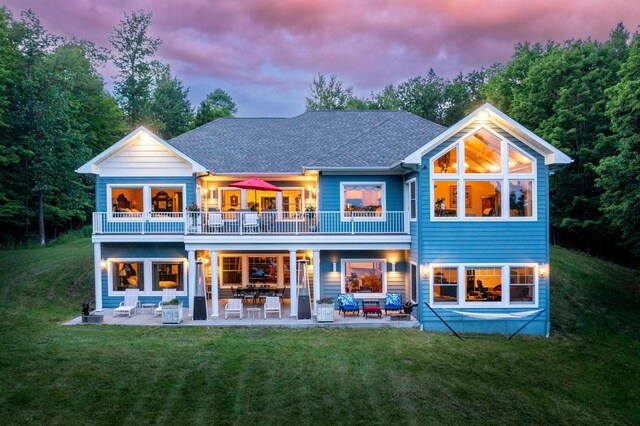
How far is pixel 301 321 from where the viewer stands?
587 inches

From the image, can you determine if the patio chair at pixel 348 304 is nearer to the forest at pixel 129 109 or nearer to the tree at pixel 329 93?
the forest at pixel 129 109

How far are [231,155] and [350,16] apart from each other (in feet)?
69.6

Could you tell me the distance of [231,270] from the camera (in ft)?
63.1

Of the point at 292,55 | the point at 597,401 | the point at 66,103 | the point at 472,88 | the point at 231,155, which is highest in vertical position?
the point at 292,55

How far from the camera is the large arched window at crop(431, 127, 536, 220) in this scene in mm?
14758

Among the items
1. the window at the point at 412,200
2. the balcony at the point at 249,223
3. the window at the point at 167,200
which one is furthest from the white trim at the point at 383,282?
the window at the point at 167,200

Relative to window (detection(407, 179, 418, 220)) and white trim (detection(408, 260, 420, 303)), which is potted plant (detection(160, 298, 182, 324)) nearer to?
Result: white trim (detection(408, 260, 420, 303))

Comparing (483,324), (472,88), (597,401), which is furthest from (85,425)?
(472,88)

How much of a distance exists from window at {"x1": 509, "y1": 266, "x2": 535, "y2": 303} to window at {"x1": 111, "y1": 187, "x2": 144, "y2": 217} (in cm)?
1558

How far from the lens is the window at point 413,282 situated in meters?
15.8

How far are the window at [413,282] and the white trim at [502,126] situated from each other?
170 inches

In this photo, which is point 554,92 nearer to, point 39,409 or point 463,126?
point 463,126

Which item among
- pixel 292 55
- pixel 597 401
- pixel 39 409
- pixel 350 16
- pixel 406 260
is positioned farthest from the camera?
pixel 292 55

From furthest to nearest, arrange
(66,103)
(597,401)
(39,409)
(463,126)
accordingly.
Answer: (66,103) < (463,126) < (597,401) < (39,409)
